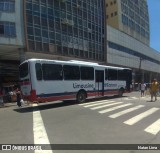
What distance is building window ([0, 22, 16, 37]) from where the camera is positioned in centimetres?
3281

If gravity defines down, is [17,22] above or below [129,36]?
below

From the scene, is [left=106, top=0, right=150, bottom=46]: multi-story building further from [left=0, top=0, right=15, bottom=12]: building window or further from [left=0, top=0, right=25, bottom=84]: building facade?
[left=0, top=0, right=15, bottom=12]: building window

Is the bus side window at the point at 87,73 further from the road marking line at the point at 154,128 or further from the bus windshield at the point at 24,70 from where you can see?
the road marking line at the point at 154,128

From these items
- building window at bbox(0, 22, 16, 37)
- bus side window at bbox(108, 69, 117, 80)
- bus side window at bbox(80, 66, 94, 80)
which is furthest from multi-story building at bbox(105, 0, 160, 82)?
bus side window at bbox(80, 66, 94, 80)

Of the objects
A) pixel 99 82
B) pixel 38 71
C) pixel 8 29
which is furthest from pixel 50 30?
pixel 38 71

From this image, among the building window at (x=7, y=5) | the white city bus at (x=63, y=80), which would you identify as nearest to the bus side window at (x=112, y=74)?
the white city bus at (x=63, y=80)

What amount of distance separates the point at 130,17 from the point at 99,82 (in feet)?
182

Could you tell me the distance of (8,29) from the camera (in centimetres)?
3319

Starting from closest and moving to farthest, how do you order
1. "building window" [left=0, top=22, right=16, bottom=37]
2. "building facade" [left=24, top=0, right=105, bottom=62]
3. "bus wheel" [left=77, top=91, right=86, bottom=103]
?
1. "bus wheel" [left=77, top=91, right=86, bottom=103]
2. "building window" [left=0, top=22, right=16, bottom=37]
3. "building facade" [left=24, top=0, right=105, bottom=62]

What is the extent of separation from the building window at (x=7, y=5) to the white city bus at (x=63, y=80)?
15.8 meters

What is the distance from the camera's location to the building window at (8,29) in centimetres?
3281

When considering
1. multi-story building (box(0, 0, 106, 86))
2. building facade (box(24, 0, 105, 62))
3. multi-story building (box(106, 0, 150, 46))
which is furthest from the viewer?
multi-story building (box(106, 0, 150, 46))

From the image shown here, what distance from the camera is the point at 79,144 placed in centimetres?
777

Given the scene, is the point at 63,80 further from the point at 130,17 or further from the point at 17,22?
the point at 130,17
